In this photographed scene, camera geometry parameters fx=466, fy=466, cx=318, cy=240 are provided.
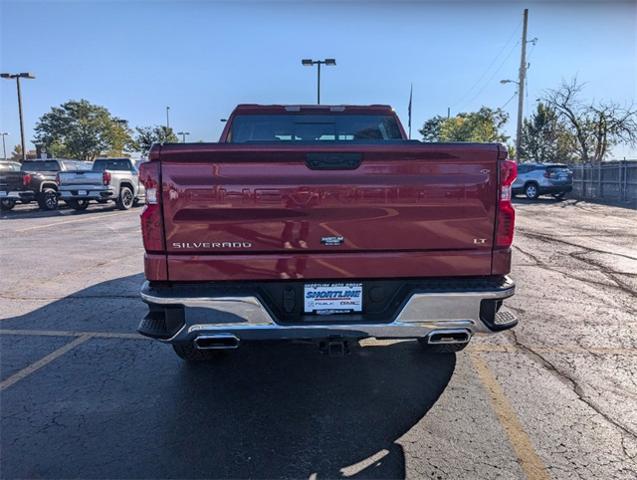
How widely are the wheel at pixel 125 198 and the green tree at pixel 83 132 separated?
155 feet

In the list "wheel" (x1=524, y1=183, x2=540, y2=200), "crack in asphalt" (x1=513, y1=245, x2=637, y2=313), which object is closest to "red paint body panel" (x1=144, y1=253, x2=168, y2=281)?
"crack in asphalt" (x1=513, y1=245, x2=637, y2=313)

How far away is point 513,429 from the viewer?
293 cm

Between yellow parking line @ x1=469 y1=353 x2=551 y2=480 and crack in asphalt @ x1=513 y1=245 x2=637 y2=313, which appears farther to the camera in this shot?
crack in asphalt @ x1=513 y1=245 x2=637 y2=313

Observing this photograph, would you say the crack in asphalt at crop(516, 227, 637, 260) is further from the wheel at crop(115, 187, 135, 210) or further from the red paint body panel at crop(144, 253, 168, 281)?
the wheel at crop(115, 187, 135, 210)

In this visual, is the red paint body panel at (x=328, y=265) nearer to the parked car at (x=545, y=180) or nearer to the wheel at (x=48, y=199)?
the wheel at (x=48, y=199)

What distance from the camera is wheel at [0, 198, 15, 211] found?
17547mm

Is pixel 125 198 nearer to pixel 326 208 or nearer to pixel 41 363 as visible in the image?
pixel 41 363

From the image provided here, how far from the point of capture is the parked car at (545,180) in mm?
22297

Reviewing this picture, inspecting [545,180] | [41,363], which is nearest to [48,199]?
[41,363]

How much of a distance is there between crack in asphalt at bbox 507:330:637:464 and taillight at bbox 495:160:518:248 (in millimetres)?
1332

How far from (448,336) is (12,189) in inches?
757

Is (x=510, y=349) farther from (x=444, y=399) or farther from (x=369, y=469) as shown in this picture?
(x=369, y=469)

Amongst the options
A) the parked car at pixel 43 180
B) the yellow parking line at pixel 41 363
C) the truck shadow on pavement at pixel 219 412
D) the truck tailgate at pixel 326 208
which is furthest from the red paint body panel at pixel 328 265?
the parked car at pixel 43 180

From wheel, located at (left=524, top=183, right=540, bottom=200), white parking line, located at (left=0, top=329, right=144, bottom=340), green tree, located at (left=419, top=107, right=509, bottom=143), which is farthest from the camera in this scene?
green tree, located at (left=419, top=107, right=509, bottom=143)
